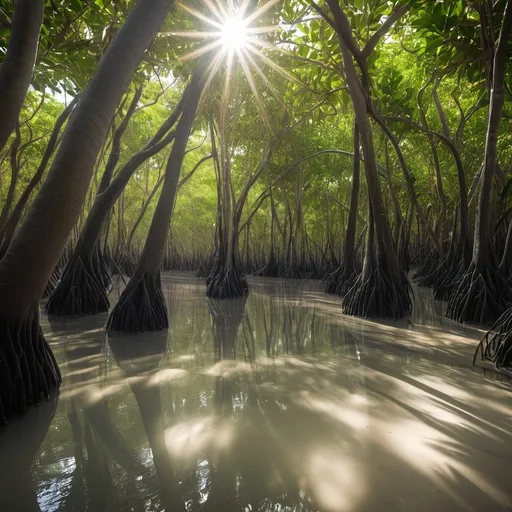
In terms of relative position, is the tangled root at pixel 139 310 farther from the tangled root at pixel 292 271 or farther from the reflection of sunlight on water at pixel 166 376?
the tangled root at pixel 292 271

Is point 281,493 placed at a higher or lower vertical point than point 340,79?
lower

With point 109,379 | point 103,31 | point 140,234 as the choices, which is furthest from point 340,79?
point 140,234

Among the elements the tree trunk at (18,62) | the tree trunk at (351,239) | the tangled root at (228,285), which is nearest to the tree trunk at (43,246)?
the tree trunk at (18,62)

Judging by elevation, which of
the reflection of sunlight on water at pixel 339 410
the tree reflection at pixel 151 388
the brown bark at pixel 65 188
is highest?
the brown bark at pixel 65 188

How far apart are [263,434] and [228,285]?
4.91 meters

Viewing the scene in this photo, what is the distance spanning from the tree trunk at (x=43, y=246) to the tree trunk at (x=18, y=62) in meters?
0.24

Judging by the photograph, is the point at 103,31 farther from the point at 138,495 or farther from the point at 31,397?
the point at 138,495

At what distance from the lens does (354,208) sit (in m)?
6.21

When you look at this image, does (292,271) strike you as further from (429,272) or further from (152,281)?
(152,281)

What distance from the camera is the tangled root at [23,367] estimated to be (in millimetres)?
1434

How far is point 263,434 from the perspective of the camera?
4.44 feet

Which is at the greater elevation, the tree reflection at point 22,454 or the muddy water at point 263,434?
the muddy water at point 263,434

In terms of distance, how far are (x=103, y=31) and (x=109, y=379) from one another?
3.21 m

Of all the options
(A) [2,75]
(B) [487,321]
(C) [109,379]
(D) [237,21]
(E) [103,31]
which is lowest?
(C) [109,379]
